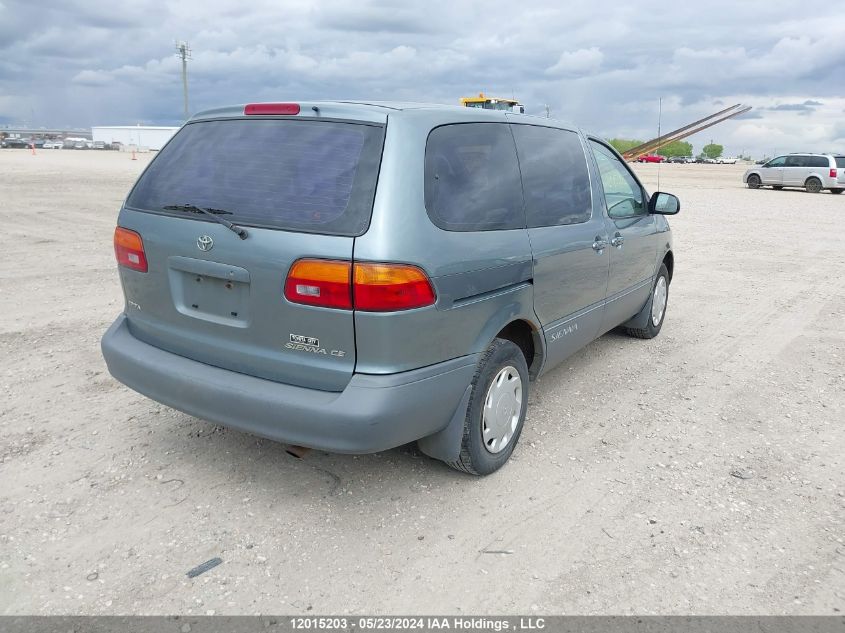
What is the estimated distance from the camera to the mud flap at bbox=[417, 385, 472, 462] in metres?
3.24

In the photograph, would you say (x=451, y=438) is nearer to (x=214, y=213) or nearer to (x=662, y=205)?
(x=214, y=213)

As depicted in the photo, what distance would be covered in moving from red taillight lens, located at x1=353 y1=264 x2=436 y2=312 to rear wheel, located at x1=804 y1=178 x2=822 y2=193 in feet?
100

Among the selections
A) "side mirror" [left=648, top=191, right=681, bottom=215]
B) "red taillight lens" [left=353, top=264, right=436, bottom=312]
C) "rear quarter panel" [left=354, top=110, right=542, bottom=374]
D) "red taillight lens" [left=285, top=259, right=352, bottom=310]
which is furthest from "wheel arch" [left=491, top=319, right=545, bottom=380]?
"side mirror" [left=648, top=191, right=681, bottom=215]

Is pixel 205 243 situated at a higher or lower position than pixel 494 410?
higher

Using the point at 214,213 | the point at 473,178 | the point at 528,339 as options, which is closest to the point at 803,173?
the point at 528,339

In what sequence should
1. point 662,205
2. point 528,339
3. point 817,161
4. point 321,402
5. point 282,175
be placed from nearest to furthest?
point 321,402, point 282,175, point 528,339, point 662,205, point 817,161

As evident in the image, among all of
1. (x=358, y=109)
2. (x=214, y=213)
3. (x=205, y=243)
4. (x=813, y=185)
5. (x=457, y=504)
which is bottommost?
(x=457, y=504)

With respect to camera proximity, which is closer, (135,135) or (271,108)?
(271,108)

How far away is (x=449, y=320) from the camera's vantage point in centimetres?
302

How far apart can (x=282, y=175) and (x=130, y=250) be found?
1.01 m

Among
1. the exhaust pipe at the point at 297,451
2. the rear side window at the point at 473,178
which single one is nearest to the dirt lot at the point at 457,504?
the exhaust pipe at the point at 297,451

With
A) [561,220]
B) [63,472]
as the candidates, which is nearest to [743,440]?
[561,220]

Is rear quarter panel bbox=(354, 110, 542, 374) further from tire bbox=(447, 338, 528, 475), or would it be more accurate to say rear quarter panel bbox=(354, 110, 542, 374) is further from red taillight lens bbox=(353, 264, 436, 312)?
tire bbox=(447, 338, 528, 475)

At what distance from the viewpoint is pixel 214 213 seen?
310 cm
